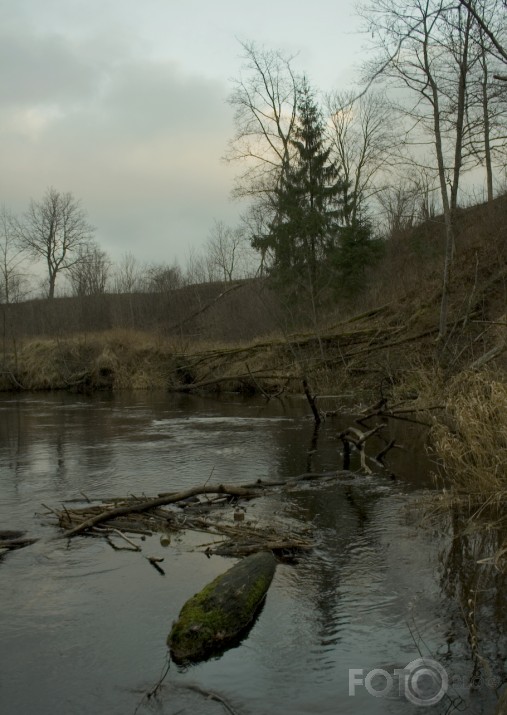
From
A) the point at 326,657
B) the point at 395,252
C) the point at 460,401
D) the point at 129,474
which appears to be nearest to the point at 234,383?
the point at 395,252

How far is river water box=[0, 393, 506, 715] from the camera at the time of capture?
4.32m

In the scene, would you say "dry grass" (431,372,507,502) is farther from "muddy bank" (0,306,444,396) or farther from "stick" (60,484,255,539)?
"muddy bank" (0,306,444,396)

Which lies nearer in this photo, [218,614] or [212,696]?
[212,696]

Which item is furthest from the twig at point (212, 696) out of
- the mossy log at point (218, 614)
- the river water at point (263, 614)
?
the mossy log at point (218, 614)

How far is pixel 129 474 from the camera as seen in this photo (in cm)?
1089

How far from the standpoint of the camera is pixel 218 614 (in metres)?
5.16

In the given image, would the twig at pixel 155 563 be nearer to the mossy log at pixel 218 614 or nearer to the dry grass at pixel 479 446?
the mossy log at pixel 218 614

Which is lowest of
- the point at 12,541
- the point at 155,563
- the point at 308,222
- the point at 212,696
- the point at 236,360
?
the point at 212,696

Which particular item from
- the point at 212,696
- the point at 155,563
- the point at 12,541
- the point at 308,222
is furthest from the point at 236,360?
the point at 212,696

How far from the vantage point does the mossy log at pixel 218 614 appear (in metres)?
4.90

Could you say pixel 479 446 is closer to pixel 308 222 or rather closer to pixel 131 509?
pixel 131 509

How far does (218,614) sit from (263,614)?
0.51 meters

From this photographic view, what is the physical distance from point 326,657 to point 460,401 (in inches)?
204

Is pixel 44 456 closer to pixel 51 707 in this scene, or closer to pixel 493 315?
pixel 51 707
